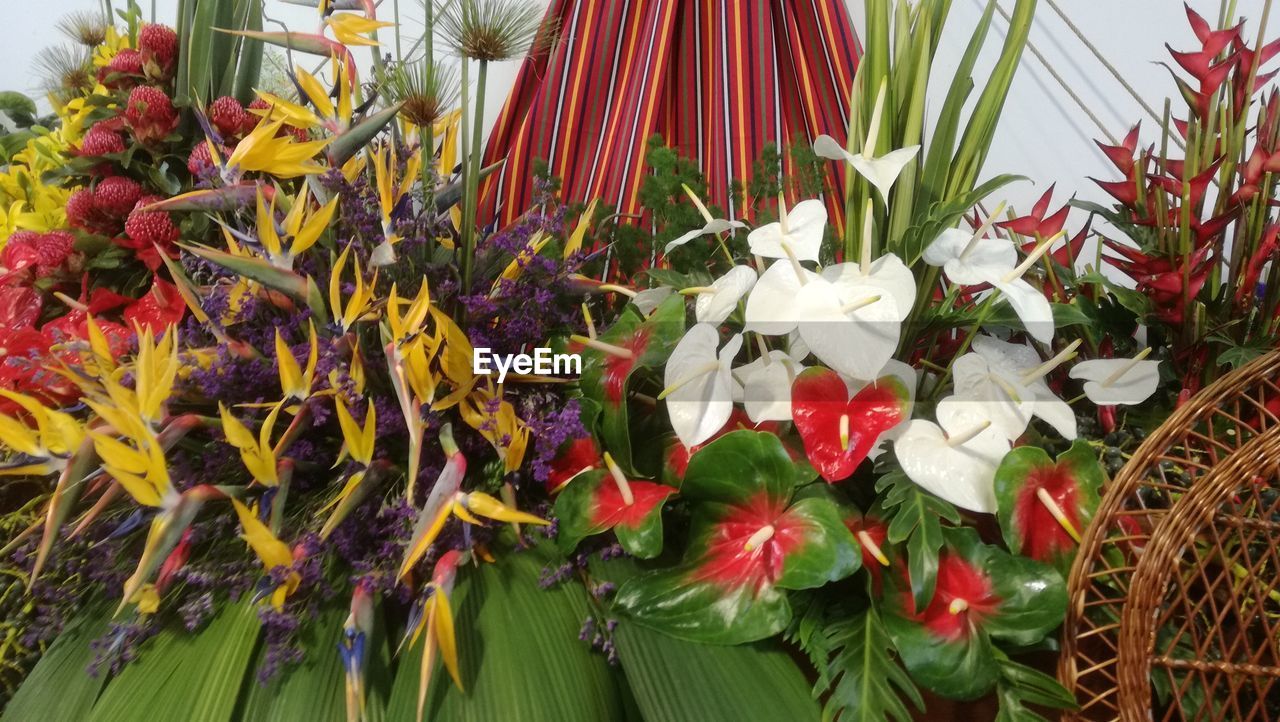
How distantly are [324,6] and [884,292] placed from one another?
49 cm

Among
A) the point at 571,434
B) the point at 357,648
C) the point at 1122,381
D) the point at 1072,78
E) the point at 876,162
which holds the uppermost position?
the point at 1072,78

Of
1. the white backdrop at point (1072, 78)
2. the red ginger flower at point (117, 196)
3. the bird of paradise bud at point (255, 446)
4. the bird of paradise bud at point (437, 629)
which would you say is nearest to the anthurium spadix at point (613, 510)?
the bird of paradise bud at point (437, 629)

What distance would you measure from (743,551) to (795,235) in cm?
24

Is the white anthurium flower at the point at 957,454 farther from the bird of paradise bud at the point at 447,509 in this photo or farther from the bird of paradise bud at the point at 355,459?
the bird of paradise bud at the point at 355,459

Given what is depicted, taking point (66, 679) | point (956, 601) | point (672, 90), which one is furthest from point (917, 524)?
point (672, 90)

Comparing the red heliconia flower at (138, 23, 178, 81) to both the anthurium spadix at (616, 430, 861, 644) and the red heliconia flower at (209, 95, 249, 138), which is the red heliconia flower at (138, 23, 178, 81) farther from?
the anthurium spadix at (616, 430, 861, 644)

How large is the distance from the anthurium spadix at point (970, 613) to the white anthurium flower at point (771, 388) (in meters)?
0.15

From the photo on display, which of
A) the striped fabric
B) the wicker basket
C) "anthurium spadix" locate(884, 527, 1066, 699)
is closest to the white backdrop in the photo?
the striped fabric

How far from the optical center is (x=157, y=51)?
2.52 ft

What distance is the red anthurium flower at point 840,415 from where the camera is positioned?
53cm

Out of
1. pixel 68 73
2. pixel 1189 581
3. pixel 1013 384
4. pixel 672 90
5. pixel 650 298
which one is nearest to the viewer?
pixel 1189 581

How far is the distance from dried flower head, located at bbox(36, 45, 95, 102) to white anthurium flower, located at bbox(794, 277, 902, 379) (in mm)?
883

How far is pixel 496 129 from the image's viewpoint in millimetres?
1093

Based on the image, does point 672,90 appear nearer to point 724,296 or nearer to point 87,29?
point 724,296
